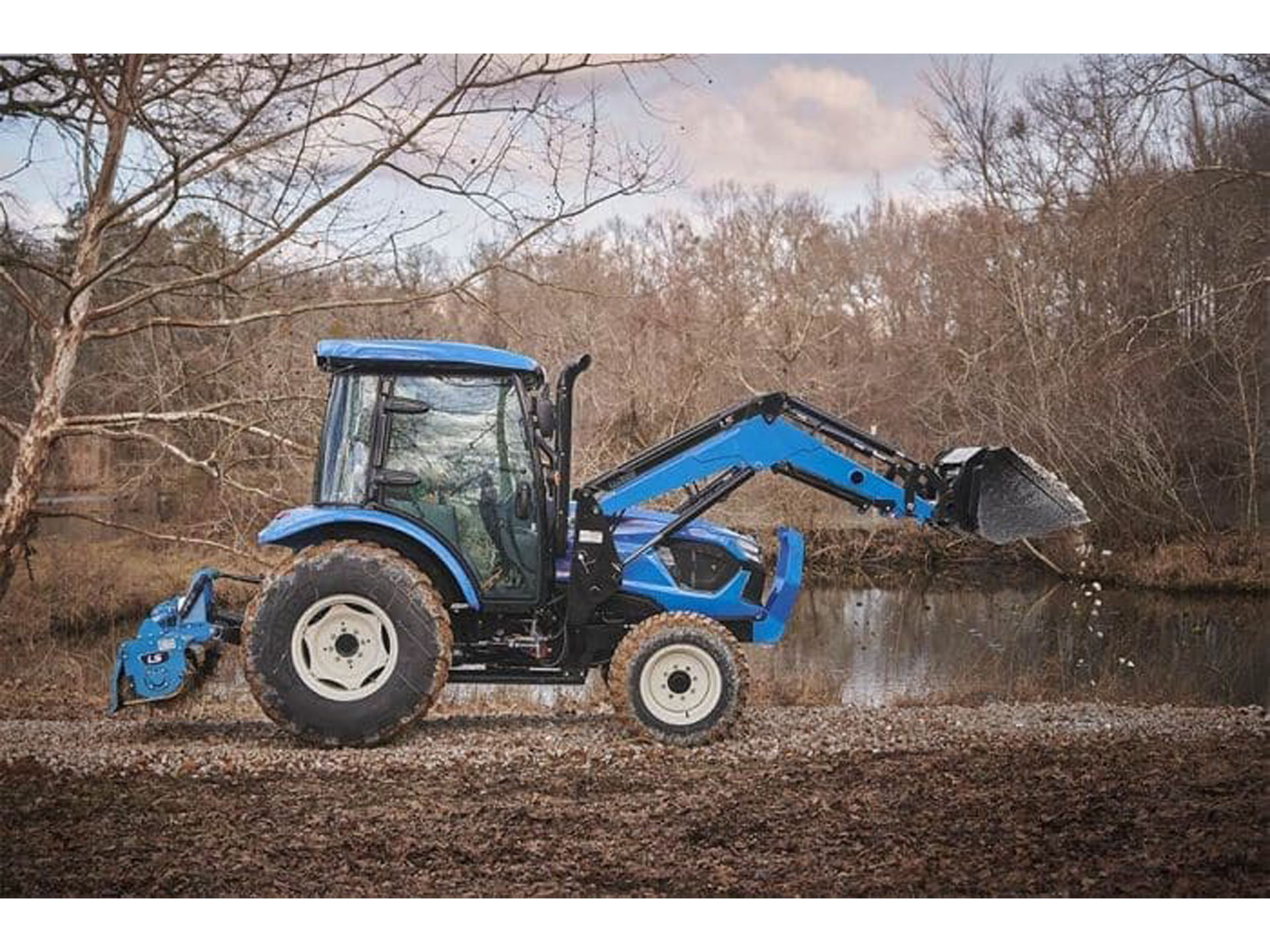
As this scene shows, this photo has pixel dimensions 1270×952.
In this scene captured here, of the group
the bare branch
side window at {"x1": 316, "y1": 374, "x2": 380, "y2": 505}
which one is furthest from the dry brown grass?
side window at {"x1": 316, "y1": 374, "x2": 380, "y2": 505}

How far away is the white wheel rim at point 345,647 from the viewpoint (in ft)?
16.6

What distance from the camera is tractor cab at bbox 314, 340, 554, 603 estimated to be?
514cm

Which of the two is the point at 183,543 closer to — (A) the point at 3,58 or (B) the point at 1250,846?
(A) the point at 3,58

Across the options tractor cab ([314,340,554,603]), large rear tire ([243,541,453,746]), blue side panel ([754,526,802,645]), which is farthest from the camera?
blue side panel ([754,526,802,645])

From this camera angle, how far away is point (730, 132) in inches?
225

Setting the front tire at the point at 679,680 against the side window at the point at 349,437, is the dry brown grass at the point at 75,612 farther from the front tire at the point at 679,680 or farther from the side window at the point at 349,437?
the front tire at the point at 679,680

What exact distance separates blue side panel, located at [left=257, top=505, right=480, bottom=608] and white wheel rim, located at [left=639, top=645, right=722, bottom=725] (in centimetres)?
68

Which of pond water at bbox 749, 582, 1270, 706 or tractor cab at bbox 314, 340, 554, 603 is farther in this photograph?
pond water at bbox 749, 582, 1270, 706

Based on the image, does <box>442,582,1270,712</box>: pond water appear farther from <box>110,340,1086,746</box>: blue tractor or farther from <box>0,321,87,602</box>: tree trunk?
<box>0,321,87,602</box>: tree trunk

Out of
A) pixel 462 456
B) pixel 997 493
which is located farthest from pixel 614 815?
pixel 997 493

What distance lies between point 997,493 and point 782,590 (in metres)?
0.87

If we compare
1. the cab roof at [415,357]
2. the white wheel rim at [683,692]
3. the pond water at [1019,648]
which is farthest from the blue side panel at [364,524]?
the pond water at [1019,648]

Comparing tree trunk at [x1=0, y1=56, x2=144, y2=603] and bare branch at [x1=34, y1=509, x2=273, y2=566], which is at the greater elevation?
tree trunk at [x1=0, y1=56, x2=144, y2=603]

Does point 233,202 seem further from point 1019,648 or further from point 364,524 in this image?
point 1019,648
